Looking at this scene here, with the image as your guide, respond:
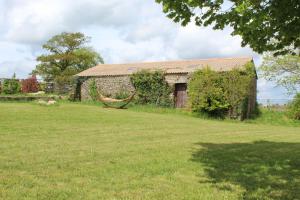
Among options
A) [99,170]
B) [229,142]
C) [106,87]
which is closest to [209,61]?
[106,87]

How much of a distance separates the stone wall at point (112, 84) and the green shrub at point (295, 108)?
11972 mm

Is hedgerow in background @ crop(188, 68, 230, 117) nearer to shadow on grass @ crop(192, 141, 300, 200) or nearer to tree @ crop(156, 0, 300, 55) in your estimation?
shadow on grass @ crop(192, 141, 300, 200)

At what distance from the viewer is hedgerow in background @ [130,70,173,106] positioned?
30.5 metres

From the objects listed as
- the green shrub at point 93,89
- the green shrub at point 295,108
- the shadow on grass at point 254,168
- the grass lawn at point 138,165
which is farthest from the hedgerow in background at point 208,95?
the shadow on grass at point 254,168

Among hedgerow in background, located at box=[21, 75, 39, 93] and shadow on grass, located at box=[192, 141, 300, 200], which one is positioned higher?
hedgerow in background, located at box=[21, 75, 39, 93]

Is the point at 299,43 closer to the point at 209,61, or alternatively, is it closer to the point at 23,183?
the point at 23,183

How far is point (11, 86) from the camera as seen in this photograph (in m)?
33.2

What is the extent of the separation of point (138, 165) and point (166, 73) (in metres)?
22.5

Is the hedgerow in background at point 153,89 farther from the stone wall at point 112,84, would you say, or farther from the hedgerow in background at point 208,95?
the hedgerow in background at point 208,95

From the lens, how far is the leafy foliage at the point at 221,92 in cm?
2616

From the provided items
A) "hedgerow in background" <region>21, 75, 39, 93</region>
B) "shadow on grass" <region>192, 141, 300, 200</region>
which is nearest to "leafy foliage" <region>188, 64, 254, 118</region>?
"shadow on grass" <region>192, 141, 300, 200</region>

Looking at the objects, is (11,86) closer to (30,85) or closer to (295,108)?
(30,85)

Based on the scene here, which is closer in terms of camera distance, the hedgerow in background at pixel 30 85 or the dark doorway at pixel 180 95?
the dark doorway at pixel 180 95

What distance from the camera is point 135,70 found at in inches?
1308
